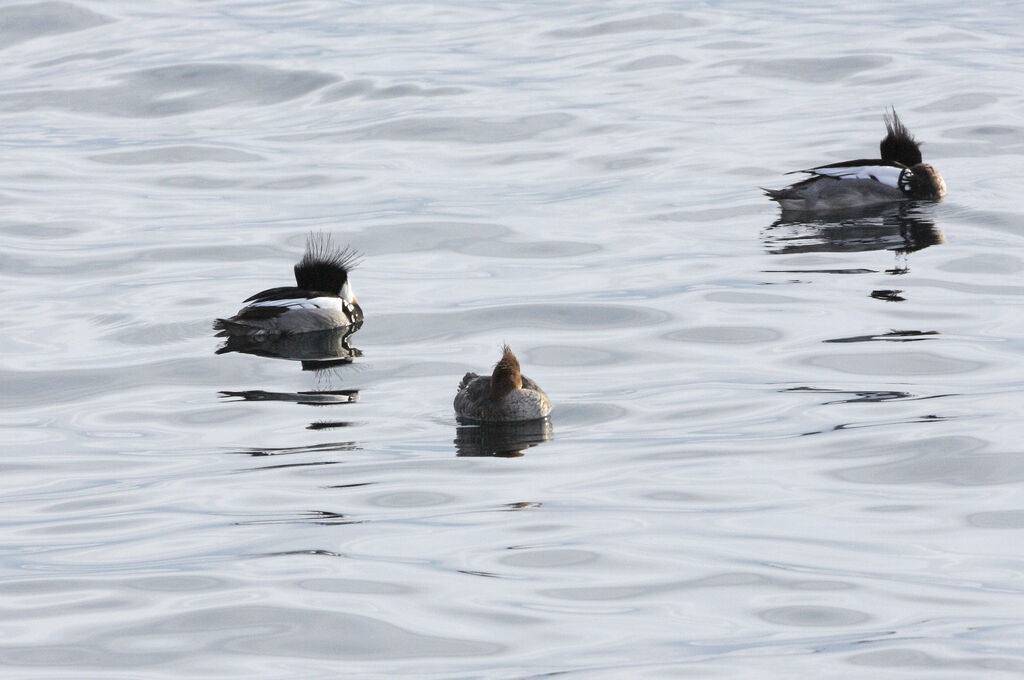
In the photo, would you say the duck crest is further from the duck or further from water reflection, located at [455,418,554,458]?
water reflection, located at [455,418,554,458]

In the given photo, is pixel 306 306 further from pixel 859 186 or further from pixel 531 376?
pixel 859 186

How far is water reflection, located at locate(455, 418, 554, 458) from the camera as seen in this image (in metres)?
11.6

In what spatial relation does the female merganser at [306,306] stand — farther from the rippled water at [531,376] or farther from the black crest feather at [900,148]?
the black crest feather at [900,148]

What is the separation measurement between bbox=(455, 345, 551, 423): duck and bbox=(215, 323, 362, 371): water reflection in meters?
2.44

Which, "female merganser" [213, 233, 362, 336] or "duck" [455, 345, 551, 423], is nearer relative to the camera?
"duck" [455, 345, 551, 423]

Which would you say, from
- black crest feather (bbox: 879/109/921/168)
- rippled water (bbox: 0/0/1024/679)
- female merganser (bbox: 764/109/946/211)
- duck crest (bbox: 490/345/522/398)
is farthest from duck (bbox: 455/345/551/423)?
black crest feather (bbox: 879/109/921/168)

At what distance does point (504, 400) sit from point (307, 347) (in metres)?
3.66

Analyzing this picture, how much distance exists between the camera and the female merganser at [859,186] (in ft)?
66.0

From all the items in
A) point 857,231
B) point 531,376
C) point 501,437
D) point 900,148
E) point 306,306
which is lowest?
point 501,437

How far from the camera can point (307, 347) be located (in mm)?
15438

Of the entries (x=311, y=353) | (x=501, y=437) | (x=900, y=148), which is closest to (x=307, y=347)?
(x=311, y=353)

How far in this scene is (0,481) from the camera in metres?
11.2

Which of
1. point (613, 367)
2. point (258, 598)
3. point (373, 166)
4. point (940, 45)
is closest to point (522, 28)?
point (940, 45)

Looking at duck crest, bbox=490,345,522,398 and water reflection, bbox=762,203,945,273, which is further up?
water reflection, bbox=762,203,945,273
